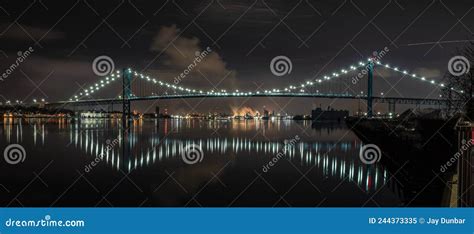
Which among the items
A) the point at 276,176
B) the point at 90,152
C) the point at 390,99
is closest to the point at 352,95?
the point at 390,99

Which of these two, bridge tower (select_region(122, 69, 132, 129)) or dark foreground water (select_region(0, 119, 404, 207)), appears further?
bridge tower (select_region(122, 69, 132, 129))

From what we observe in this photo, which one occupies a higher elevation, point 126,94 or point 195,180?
point 126,94

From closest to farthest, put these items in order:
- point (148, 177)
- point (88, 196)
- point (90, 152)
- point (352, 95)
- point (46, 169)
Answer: point (88, 196), point (148, 177), point (46, 169), point (90, 152), point (352, 95)

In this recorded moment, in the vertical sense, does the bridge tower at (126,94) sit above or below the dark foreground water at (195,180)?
above

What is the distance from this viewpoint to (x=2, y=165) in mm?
13672

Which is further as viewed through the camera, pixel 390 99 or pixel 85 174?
pixel 390 99

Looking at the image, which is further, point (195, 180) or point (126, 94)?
point (126, 94)

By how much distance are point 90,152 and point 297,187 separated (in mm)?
9752

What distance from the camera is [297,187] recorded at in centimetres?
1039

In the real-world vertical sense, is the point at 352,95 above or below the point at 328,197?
above

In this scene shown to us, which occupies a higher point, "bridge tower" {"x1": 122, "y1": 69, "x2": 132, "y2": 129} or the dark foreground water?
"bridge tower" {"x1": 122, "y1": 69, "x2": 132, "y2": 129}

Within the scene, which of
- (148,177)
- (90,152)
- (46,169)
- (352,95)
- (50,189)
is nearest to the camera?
(50,189)

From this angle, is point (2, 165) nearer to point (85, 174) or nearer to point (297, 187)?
point (85, 174)

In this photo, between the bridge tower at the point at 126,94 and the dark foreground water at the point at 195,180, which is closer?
the dark foreground water at the point at 195,180
